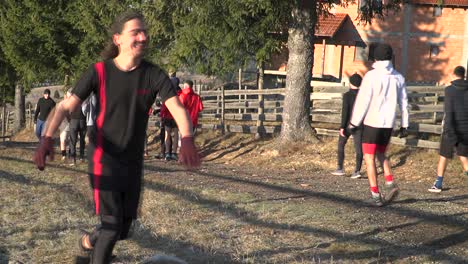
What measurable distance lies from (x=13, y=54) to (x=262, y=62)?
44.8ft

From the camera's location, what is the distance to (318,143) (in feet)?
56.7

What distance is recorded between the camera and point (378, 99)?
8.73 meters

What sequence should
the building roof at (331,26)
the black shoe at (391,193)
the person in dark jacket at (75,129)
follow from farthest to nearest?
the building roof at (331,26) → the person in dark jacket at (75,129) → the black shoe at (391,193)

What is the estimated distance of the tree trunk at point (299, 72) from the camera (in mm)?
16891

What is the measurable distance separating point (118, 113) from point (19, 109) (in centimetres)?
3308

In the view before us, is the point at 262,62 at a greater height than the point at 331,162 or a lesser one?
greater

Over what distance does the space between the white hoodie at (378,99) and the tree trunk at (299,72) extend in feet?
26.6

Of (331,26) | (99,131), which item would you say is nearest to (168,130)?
(99,131)

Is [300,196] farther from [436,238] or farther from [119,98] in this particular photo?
[119,98]

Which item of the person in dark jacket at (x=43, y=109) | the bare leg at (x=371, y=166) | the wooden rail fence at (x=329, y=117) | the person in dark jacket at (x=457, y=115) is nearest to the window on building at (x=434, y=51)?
the wooden rail fence at (x=329, y=117)

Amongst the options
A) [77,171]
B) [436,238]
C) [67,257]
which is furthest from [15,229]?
[77,171]

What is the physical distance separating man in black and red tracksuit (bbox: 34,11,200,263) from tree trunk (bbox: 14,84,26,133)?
32051mm

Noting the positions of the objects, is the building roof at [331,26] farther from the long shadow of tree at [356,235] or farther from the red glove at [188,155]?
the red glove at [188,155]

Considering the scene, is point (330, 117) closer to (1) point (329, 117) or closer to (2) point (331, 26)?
(1) point (329, 117)
